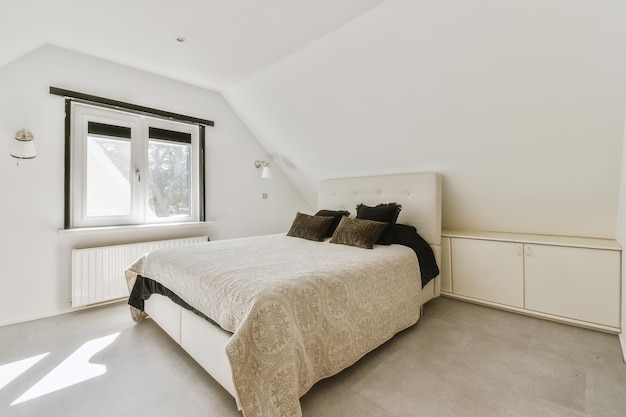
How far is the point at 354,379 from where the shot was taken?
5.57 ft

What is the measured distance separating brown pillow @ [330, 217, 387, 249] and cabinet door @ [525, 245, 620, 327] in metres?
1.34

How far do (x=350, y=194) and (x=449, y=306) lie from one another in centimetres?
166

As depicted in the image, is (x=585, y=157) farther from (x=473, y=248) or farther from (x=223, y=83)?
(x=223, y=83)

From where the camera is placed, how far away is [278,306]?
4.51 ft

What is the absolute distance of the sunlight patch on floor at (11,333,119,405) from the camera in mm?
1599

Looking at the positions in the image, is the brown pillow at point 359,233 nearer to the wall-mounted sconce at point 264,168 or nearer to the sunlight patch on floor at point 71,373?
the wall-mounted sconce at point 264,168

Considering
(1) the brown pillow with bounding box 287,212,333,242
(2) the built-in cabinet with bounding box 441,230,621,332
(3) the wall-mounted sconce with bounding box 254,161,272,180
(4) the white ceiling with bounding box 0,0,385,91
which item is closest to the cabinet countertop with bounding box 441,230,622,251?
(2) the built-in cabinet with bounding box 441,230,621,332

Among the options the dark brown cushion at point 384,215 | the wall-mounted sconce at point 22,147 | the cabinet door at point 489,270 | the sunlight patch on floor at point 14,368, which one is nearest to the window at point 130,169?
the wall-mounted sconce at point 22,147

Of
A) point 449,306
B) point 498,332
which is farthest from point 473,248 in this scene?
point 498,332

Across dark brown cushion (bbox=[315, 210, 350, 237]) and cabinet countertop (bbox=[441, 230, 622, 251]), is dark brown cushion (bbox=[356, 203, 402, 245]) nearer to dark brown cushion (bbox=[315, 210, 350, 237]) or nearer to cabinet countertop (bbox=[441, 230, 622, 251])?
dark brown cushion (bbox=[315, 210, 350, 237])

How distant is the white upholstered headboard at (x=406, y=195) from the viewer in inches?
116

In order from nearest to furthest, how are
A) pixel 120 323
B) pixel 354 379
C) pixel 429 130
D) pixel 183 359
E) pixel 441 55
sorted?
pixel 354 379 < pixel 183 359 < pixel 441 55 < pixel 120 323 < pixel 429 130

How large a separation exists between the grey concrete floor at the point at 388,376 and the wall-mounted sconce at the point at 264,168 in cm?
232

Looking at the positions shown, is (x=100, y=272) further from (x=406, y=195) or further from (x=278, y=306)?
(x=406, y=195)
